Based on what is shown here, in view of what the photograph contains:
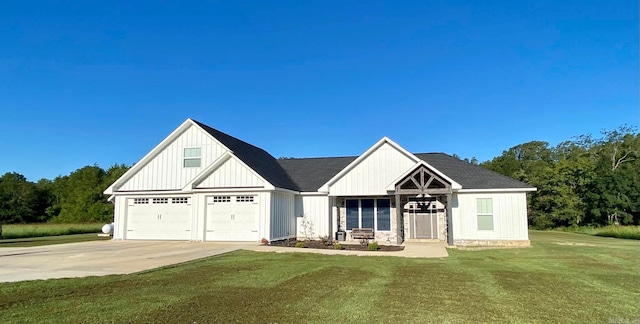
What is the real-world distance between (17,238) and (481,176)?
26932mm

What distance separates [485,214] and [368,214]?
220 inches

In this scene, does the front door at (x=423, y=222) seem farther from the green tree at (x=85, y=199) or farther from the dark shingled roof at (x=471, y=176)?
the green tree at (x=85, y=199)

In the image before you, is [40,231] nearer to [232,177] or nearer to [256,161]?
[232,177]

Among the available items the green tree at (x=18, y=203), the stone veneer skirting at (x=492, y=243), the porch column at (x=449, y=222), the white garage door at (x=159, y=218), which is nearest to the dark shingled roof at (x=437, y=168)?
the porch column at (x=449, y=222)

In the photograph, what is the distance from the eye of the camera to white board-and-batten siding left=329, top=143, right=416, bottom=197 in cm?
1936

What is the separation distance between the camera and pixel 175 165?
20734 mm

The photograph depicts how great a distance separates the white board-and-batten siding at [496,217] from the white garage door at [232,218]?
9596 millimetres

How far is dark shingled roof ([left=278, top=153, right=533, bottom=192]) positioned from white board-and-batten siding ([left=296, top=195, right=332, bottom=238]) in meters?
0.62

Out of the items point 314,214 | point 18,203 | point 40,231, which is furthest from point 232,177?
point 18,203

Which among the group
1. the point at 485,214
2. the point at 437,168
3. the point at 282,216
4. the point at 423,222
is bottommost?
the point at 423,222

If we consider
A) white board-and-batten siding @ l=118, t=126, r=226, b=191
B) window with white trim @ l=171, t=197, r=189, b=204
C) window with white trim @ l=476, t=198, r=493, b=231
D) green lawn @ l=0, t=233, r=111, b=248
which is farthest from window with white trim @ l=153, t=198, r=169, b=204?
window with white trim @ l=476, t=198, r=493, b=231

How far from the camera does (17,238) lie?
76.8 feet

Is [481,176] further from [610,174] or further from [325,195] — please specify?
[610,174]

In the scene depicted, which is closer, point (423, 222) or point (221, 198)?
point (221, 198)
